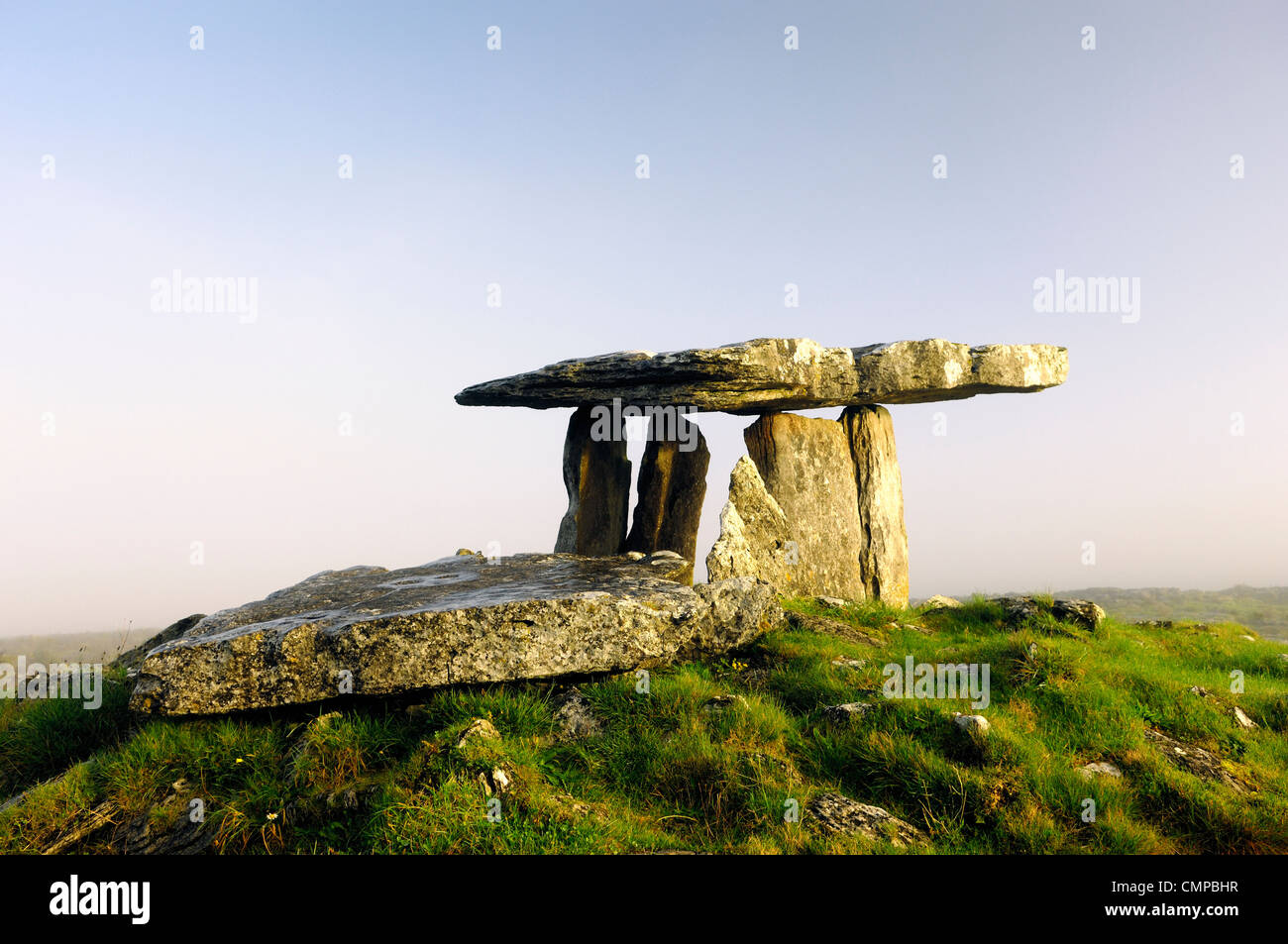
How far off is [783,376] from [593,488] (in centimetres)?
404

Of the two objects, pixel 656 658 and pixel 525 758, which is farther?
pixel 656 658

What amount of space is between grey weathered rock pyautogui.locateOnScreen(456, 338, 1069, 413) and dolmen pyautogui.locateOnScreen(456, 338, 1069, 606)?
24 mm

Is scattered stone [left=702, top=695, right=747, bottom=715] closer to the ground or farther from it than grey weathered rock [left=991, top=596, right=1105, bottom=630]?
closer to the ground

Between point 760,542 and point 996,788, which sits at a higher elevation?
point 760,542

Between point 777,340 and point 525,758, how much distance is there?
8424 mm

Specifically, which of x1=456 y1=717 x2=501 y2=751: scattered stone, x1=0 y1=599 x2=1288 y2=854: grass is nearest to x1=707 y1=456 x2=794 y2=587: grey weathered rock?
x1=0 y1=599 x2=1288 y2=854: grass

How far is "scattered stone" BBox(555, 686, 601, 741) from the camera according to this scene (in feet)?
22.7

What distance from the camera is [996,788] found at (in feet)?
20.1

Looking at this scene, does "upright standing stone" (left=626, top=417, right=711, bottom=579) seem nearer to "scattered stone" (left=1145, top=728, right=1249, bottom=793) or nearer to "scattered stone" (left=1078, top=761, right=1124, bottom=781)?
"scattered stone" (left=1145, top=728, right=1249, bottom=793)

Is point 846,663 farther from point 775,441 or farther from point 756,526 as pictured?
point 775,441

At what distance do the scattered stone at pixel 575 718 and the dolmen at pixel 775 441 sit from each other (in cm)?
528

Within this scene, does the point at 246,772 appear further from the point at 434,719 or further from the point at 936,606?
the point at 936,606

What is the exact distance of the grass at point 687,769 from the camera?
5.69 m
